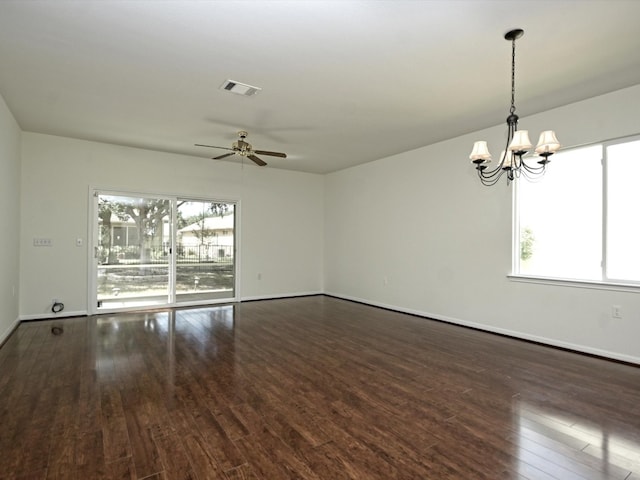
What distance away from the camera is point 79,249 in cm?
569

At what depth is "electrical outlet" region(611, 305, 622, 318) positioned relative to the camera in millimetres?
3704

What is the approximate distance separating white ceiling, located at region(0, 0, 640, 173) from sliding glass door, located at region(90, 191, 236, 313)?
5.48 feet

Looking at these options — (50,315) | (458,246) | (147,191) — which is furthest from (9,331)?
(458,246)

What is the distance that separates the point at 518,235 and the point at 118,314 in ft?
20.3

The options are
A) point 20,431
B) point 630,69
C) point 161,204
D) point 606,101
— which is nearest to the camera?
point 20,431

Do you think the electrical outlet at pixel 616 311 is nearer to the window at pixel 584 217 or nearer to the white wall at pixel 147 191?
the window at pixel 584 217

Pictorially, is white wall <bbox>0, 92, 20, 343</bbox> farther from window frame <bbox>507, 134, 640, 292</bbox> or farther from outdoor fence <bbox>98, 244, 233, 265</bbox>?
window frame <bbox>507, 134, 640, 292</bbox>

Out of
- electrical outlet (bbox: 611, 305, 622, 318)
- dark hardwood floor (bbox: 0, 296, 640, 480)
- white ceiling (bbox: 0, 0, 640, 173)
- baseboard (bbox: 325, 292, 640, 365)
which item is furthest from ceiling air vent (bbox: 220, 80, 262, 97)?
electrical outlet (bbox: 611, 305, 622, 318)

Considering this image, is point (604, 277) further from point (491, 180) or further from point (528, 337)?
point (491, 180)

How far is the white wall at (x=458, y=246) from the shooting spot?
151 inches

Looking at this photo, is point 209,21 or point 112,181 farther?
point 112,181

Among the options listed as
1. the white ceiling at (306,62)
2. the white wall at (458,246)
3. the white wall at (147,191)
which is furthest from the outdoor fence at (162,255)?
the white wall at (458,246)

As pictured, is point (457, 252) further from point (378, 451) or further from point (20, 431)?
point (20, 431)

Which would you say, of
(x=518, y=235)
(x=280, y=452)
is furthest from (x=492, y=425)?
(x=518, y=235)
